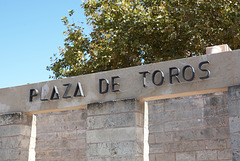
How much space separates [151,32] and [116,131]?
8894 mm

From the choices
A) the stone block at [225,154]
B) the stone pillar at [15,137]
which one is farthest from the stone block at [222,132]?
the stone pillar at [15,137]

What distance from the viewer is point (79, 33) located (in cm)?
1828

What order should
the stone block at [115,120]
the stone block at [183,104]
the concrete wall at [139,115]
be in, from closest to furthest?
the concrete wall at [139,115]
the stone block at [115,120]
the stone block at [183,104]

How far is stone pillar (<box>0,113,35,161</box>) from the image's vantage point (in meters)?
9.27

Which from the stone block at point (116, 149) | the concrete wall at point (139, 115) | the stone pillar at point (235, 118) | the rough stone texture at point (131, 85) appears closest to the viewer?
the stone pillar at point (235, 118)

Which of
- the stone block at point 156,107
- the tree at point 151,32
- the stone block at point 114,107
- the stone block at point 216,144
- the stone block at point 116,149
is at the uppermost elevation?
the tree at point 151,32

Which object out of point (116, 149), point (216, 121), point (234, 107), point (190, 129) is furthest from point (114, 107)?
point (216, 121)

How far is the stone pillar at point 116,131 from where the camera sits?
26.5 ft

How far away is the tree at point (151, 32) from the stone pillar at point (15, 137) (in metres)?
7.32

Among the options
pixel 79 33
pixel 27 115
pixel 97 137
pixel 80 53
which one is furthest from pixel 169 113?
pixel 79 33

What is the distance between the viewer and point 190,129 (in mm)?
10555

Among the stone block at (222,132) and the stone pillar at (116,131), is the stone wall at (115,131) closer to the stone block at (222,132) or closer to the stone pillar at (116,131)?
the stone pillar at (116,131)

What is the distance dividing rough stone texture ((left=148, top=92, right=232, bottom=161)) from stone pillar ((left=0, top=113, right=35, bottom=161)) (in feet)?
11.8

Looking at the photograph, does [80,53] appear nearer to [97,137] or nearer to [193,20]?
[193,20]
